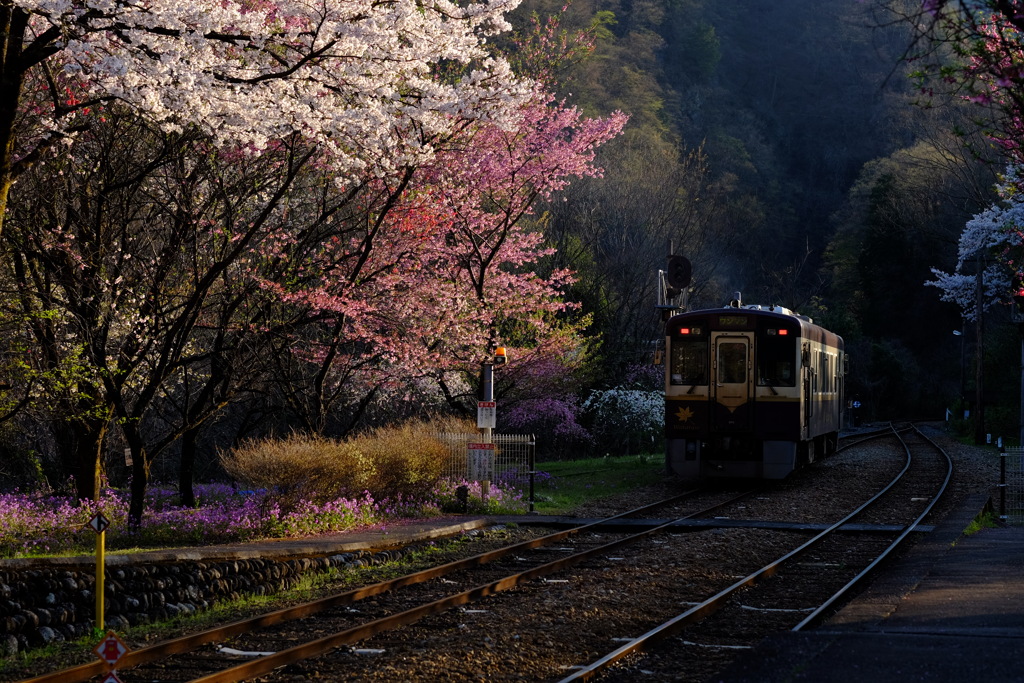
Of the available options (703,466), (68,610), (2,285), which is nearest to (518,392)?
(703,466)

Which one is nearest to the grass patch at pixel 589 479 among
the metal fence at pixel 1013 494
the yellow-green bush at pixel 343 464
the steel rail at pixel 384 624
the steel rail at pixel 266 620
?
the yellow-green bush at pixel 343 464

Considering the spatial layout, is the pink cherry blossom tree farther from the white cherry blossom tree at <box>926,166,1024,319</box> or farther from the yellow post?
the white cherry blossom tree at <box>926,166,1024,319</box>

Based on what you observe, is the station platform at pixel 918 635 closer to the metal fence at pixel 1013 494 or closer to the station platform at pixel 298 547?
the metal fence at pixel 1013 494

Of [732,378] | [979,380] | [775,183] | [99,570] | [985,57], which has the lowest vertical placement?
[99,570]

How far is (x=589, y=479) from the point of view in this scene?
79.1 ft

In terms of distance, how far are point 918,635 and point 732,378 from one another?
12.6 meters

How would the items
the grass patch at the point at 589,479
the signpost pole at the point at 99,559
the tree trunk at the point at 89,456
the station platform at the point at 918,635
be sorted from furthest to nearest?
1. the grass patch at the point at 589,479
2. the tree trunk at the point at 89,456
3. the signpost pole at the point at 99,559
4. the station platform at the point at 918,635

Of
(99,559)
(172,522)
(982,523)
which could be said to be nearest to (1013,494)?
(982,523)

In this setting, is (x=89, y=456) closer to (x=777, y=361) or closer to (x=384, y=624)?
(x=384, y=624)

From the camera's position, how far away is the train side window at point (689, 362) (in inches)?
823

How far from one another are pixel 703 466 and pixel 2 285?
12242mm

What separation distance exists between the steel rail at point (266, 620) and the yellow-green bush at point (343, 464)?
278 centimetres

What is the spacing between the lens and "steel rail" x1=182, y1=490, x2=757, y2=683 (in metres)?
7.45

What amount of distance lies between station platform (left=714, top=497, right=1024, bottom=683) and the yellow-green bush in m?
6.95
